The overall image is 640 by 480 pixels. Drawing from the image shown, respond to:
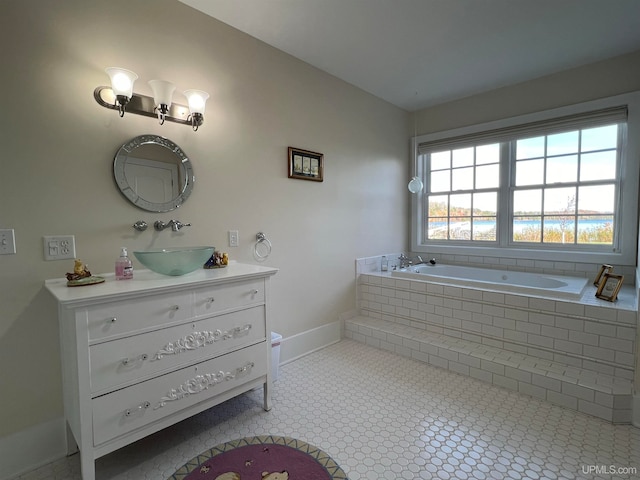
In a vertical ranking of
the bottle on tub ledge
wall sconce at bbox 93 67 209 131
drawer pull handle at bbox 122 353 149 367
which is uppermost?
wall sconce at bbox 93 67 209 131

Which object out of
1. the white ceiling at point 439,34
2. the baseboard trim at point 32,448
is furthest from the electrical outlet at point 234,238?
the white ceiling at point 439,34

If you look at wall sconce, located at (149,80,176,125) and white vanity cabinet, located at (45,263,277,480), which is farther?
wall sconce, located at (149,80,176,125)

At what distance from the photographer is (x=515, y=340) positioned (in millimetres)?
2414

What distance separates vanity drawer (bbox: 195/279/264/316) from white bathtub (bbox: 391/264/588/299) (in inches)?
72.0

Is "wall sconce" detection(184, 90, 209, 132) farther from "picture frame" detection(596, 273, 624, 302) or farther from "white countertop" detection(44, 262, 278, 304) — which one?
"picture frame" detection(596, 273, 624, 302)

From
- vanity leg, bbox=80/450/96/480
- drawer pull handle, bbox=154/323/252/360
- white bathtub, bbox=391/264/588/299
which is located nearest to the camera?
vanity leg, bbox=80/450/96/480

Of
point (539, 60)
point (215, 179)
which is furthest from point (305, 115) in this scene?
point (539, 60)

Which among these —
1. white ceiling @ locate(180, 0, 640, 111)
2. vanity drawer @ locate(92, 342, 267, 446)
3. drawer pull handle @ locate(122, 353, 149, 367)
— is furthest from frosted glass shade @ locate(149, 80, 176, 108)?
vanity drawer @ locate(92, 342, 267, 446)

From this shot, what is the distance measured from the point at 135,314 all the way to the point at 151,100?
1248 mm

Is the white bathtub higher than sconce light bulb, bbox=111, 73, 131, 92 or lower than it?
lower

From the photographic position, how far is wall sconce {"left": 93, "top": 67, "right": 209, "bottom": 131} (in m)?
1.60

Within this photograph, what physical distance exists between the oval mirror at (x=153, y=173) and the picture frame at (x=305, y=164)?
88cm

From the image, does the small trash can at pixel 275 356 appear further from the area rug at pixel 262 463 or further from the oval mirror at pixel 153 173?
the oval mirror at pixel 153 173

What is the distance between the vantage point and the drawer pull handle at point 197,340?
1.50 meters
